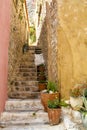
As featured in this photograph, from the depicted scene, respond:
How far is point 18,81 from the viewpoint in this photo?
273 inches

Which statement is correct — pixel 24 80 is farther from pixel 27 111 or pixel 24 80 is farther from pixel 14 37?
pixel 27 111

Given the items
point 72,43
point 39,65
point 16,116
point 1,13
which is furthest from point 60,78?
point 39,65

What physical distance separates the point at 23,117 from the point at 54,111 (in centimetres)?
79

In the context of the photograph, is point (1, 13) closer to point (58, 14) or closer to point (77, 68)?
point (58, 14)

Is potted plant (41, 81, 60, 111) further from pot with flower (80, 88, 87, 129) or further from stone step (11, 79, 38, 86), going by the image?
stone step (11, 79, 38, 86)

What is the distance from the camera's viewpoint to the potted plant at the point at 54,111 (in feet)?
15.5

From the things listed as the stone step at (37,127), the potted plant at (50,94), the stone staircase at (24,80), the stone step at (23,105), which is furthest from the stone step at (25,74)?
the stone step at (37,127)

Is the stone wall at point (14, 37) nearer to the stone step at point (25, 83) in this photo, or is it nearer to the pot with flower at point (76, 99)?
the stone step at point (25, 83)

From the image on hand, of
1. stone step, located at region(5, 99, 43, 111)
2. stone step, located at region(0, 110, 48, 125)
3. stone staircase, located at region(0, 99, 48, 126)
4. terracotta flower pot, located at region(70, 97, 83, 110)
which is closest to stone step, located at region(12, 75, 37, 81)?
stone staircase, located at region(0, 99, 48, 126)

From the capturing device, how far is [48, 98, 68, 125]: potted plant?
4738 mm

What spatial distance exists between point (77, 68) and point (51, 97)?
792mm

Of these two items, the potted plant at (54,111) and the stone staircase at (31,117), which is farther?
→ the potted plant at (54,111)

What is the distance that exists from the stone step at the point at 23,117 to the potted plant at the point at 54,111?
1.00ft

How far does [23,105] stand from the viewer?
18.7 feet
